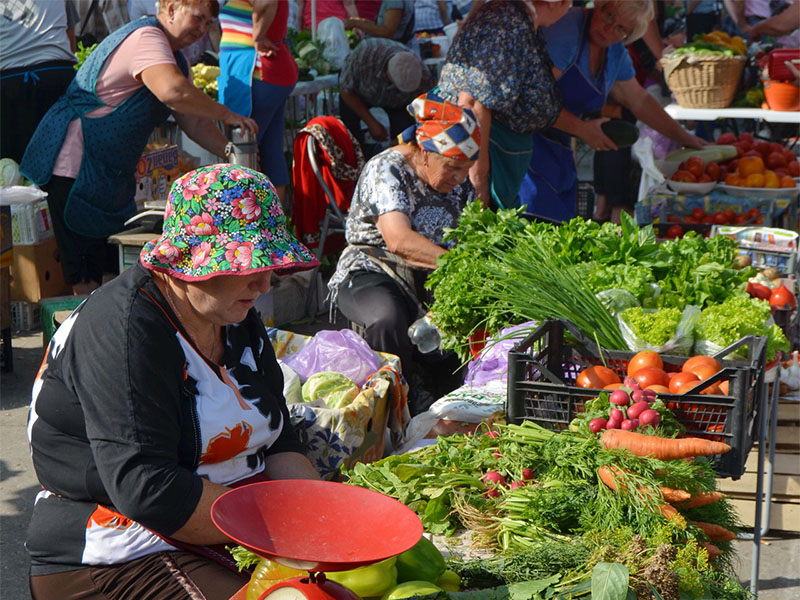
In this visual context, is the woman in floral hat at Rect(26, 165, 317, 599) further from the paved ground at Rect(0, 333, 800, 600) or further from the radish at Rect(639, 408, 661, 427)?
the paved ground at Rect(0, 333, 800, 600)

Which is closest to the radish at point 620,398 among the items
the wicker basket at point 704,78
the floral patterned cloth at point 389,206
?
the floral patterned cloth at point 389,206

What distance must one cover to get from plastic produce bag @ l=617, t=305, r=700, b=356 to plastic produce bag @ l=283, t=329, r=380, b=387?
3.22 feet

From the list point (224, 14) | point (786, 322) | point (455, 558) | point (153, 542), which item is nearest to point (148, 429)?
point (153, 542)

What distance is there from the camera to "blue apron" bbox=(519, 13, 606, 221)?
190 inches

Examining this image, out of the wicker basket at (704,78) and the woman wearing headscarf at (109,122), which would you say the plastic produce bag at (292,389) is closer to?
the woman wearing headscarf at (109,122)

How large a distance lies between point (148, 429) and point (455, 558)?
0.68 meters

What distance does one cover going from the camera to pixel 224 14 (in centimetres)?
631

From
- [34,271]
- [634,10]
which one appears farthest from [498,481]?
[34,271]

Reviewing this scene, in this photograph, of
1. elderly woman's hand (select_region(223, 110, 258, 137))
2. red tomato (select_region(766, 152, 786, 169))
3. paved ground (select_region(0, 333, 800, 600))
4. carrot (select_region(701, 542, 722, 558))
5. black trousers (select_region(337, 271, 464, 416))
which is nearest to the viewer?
carrot (select_region(701, 542, 722, 558))

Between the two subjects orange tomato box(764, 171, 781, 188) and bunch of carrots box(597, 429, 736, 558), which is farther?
orange tomato box(764, 171, 781, 188)

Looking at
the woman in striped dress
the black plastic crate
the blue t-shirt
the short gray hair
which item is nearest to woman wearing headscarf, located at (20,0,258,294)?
the woman in striped dress

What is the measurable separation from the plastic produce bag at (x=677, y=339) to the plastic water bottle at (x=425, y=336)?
3.05 feet

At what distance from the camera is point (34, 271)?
5.54 metres

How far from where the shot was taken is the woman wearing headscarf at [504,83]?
14.6 ft
